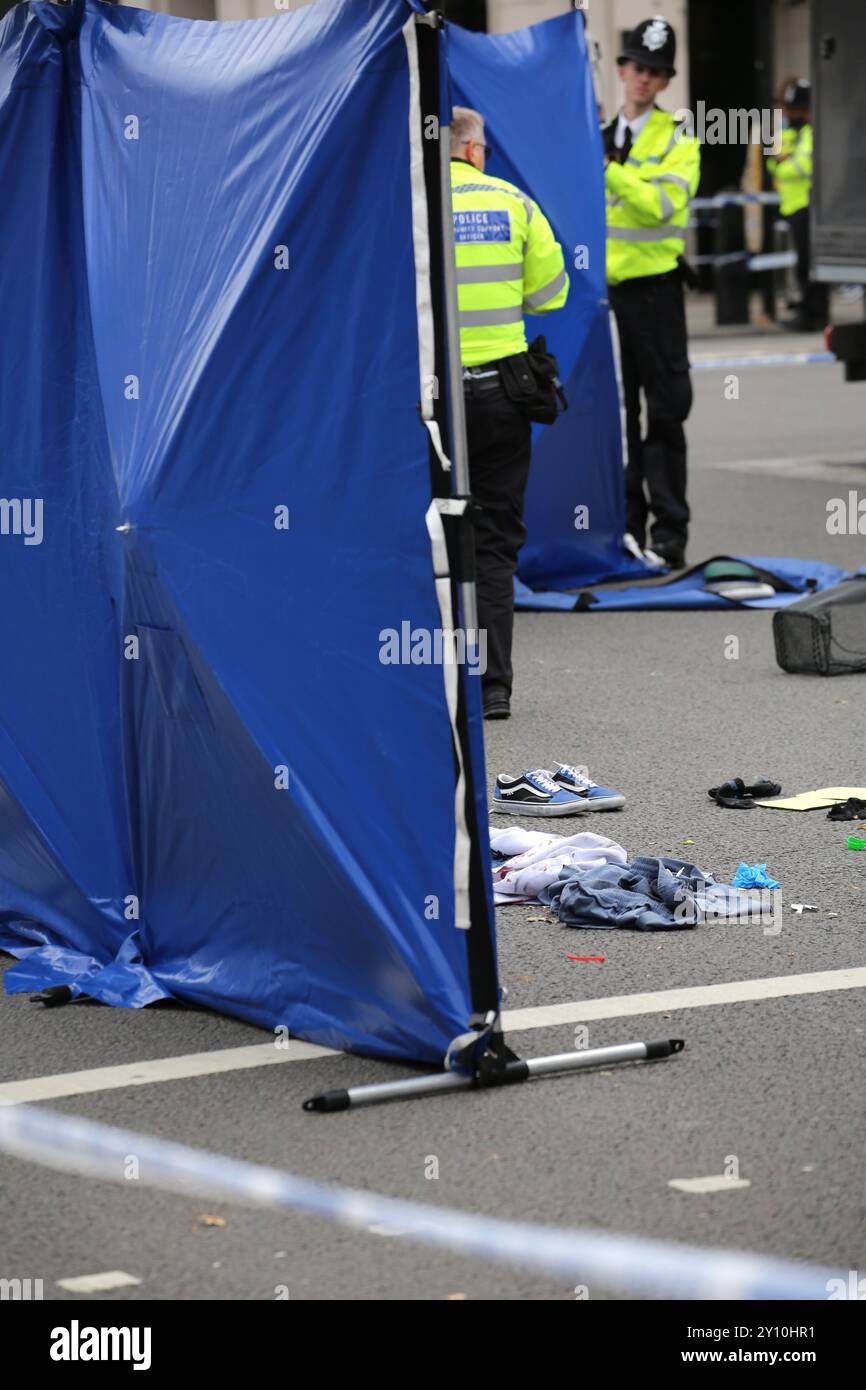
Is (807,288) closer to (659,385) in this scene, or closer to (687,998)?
(659,385)

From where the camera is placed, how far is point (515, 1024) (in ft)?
16.9

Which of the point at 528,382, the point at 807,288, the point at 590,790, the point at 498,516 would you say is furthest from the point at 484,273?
the point at 807,288

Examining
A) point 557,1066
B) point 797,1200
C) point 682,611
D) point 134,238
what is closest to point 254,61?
point 134,238

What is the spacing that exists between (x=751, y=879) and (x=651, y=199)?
6.07 m

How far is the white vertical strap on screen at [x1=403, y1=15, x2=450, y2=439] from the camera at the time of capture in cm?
445

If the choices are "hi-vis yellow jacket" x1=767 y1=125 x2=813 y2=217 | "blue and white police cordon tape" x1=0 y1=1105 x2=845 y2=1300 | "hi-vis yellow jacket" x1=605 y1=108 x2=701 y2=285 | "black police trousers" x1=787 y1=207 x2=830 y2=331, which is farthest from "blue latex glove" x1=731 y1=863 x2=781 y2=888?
"black police trousers" x1=787 y1=207 x2=830 y2=331

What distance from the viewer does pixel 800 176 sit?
24875 millimetres

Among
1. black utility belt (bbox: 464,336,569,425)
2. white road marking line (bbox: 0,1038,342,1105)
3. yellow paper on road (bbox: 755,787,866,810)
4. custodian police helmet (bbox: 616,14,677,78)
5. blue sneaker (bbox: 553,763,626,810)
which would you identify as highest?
custodian police helmet (bbox: 616,14,677,78)

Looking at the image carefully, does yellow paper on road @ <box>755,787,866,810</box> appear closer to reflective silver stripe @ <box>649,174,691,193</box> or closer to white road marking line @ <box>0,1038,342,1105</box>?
white road marking line @ <box>0,1038,342,1105</box>

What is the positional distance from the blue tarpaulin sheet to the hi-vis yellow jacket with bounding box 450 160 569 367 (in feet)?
8.27

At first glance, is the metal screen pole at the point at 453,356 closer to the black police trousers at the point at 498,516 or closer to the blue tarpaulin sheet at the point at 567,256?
the black police trousers at the point at 498,516

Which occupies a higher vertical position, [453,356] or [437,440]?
[453,356]
